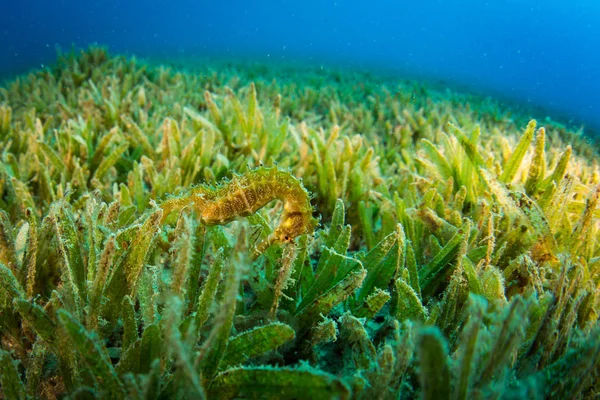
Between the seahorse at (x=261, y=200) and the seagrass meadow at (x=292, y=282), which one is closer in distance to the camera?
the seagrass meadow at (x=292, y=282)

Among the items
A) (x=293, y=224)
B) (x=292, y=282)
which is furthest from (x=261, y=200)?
(x=292, y=282)

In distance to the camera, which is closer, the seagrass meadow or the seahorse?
the seagrass meadow

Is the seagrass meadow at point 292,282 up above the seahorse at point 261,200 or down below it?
below

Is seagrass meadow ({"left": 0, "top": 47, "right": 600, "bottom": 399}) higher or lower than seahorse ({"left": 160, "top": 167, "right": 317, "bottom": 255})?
lower

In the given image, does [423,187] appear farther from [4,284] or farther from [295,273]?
[4,284]

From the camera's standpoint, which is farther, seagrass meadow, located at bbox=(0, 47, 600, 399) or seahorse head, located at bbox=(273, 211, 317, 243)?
seahorse head, located at bbox=(273, 211, 317, 243)

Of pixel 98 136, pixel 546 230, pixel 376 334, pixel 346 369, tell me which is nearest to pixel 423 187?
pixel 546 230

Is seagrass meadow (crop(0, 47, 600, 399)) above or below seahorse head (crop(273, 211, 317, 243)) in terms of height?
below

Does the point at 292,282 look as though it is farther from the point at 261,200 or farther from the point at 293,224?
the point at 261,200
